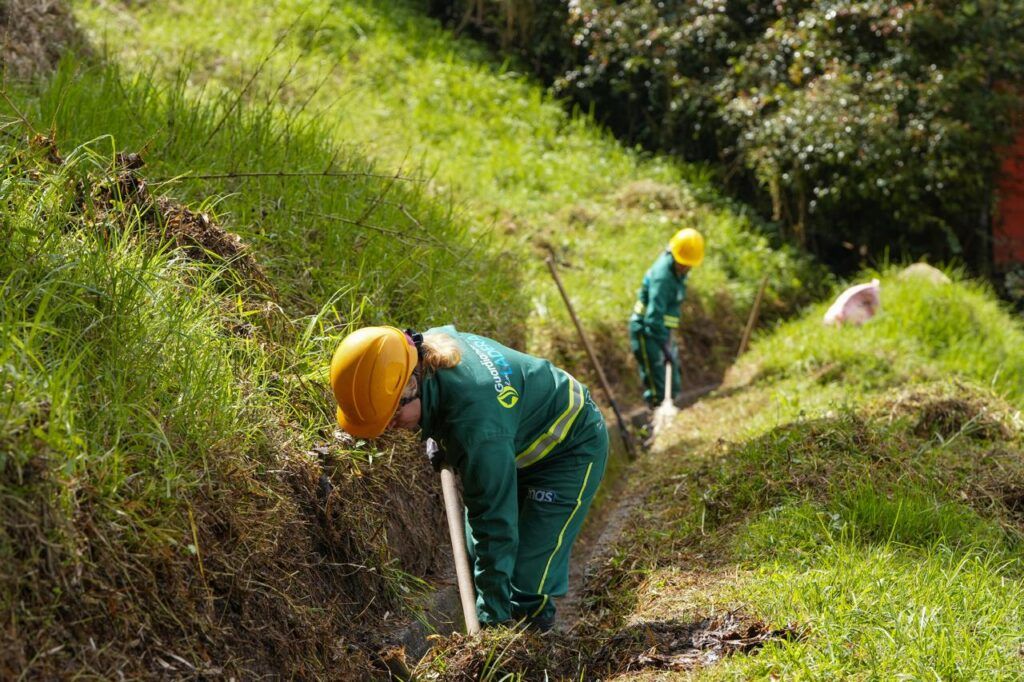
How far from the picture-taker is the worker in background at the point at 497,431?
12.8ft

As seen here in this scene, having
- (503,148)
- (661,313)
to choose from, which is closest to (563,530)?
(661,313)

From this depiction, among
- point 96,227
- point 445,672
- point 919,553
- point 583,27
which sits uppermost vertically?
point 583,27

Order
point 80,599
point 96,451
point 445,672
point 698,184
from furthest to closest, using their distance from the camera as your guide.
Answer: point 698,184, point 445,672, point 96,451, point 80,599

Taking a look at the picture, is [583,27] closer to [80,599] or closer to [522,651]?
[522,651]

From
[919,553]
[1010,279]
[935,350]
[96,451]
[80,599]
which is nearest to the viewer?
[80,599]

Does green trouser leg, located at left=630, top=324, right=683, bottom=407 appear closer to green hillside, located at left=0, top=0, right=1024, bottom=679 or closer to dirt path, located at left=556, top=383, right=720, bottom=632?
green hillside, located at left=0, top=0, right=1024, bottom=679

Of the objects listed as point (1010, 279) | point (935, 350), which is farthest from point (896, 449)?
point (1010, 279)

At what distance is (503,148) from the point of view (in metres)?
13.1

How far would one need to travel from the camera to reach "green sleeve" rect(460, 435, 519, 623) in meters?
4.03

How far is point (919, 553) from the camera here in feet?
16.0

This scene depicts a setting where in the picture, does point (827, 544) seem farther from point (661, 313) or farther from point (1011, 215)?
point (1011, 215)

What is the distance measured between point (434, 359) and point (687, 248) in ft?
17.9

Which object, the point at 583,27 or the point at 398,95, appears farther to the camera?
the point at 583,27

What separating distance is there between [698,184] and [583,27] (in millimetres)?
2820
